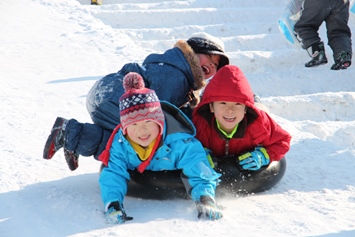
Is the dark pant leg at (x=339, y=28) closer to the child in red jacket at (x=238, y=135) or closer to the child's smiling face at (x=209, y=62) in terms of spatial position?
the child's smiling face at (x=209, y=62)

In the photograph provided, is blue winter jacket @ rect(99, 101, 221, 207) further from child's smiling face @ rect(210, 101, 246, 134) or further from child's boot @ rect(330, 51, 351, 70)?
child's boot @ rect(330, 51, 351, 70)

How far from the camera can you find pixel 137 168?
3352 mm

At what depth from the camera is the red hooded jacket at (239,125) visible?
3.35m

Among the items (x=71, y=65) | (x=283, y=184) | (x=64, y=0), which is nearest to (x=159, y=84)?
(x=283, y=184)

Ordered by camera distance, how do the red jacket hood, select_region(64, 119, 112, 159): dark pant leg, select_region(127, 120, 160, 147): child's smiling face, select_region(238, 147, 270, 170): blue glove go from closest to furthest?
select_region(127, 120, 160, 147): child's smiling face, the red jacket hood, select_region(238, 147, 270, 170): blue glove, select_region(64, 119, 112, 159): dark pant leg

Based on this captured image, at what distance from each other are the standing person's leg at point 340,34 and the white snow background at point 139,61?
429 millimetres

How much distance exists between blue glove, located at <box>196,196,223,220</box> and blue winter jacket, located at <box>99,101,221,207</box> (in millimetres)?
31

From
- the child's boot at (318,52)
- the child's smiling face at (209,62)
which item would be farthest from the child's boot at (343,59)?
the child's smiling face at (209,62)

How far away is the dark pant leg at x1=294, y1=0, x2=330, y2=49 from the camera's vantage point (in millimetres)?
6095

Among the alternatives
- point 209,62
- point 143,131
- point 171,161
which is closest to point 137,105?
point 143,131

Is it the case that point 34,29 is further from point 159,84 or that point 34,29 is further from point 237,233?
point 237,233

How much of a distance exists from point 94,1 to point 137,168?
682 cm

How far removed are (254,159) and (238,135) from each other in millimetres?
173

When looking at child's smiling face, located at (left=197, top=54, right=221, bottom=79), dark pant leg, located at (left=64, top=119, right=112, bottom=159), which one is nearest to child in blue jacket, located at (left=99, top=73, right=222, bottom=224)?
dark pant leg, located at (left=64, top=119, right=112, bottom=159)
